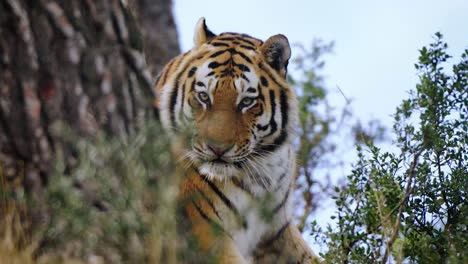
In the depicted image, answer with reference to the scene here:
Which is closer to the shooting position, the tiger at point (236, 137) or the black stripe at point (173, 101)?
the tiger at point (236, 137)

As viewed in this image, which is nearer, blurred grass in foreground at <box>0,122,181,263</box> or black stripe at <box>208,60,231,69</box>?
blurred grass in foreground at <box>0,122,181,263</box>

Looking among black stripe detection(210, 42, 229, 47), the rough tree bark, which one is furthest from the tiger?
the rough tree bark

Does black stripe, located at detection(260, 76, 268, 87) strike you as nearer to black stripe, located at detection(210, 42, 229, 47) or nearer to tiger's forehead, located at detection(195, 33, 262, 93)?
tiger's forehead, located at detection(195, 33, 262, 93)

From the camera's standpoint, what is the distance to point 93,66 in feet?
10.7

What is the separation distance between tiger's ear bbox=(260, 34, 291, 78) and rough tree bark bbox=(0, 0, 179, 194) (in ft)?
4.91

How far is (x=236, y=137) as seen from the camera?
454cm

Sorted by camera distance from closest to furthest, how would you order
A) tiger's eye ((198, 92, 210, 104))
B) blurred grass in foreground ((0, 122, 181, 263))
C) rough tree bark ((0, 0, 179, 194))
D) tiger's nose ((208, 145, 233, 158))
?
1. blurred grass in foreground ((0, 122, 181, 263))
2. rough tree bark ((0, 0, 179, 194))
3. tiger's nose ((208, 145, 233, 158))
4. tiger's eye ((198, 92, 210, 104))

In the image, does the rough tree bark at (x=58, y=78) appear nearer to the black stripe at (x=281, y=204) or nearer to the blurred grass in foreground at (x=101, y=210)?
the blurred grass in foreground at (x=101, y=210)

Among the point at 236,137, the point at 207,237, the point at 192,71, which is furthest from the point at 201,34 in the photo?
the point at 207,237

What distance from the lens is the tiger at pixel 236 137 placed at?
4473 mm

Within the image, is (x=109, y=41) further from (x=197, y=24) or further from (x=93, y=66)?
(x=197, y=24)

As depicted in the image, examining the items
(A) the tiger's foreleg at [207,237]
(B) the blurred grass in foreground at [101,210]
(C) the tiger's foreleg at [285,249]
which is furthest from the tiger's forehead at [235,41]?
(B) the blurred grass in foreground at [101,210]

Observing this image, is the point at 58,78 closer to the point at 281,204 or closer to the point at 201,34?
the point at 201,34

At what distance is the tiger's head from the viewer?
4.50 meters
